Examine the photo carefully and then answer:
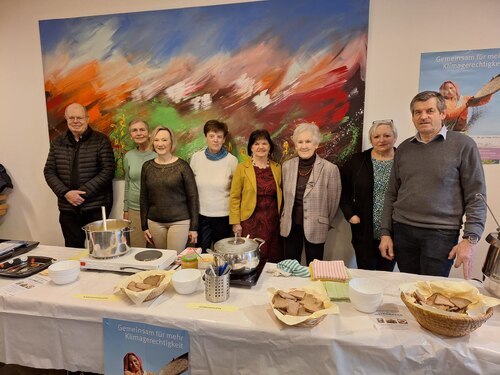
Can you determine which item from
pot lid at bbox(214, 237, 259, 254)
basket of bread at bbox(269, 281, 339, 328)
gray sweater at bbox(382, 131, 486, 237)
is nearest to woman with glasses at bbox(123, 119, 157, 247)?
pot lid at bbox(214, 237, 259, 254)

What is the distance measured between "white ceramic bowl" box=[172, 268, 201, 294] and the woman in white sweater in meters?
1.09

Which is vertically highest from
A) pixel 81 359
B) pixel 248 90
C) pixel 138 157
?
pixel 248 90

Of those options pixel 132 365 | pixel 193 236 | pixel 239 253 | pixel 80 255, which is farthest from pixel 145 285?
pixel 193 236

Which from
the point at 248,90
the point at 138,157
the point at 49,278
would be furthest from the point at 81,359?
the point at 248,90

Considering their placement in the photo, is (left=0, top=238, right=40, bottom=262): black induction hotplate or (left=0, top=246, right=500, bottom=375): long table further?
(left=0, top=238, right=40, bottom=262): black induction hotplate

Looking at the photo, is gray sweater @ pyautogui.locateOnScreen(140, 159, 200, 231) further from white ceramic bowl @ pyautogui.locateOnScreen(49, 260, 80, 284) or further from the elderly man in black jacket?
white ceramic bowl @ pyautogui.locateOnScreen(49, 260, 80, 284)

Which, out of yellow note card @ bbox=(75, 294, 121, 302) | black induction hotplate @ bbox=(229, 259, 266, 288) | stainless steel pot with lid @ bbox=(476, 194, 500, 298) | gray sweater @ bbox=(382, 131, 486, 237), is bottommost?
yellow note card @ bbox=(75, 294, 121, 302)

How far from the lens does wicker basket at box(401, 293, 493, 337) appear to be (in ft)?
2.92

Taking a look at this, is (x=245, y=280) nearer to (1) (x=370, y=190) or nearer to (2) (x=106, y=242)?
(2) (x=106, y=242)

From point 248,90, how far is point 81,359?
1930 mm

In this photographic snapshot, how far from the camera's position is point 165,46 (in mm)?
2443

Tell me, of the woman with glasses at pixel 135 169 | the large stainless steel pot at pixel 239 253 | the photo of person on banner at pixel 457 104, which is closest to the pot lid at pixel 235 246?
the large stainless steel pot at pixel 239 253

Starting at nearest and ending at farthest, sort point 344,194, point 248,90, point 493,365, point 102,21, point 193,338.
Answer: point 493,365, point 193,338, point 344,194, point 248,90, point 102,21

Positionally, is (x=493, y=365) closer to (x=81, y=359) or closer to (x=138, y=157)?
(x=81, y=359)
